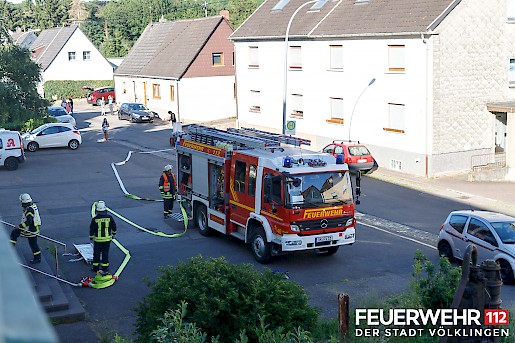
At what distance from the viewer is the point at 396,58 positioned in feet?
106

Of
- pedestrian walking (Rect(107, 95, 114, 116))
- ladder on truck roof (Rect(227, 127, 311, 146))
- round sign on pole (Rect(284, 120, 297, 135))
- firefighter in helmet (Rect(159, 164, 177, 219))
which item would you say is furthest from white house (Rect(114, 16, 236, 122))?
ladder on truck roof (Rect(227, 127, 311, 146))

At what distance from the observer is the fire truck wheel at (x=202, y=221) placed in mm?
19562

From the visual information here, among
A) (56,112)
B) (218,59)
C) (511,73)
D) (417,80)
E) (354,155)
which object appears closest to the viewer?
(354,155)

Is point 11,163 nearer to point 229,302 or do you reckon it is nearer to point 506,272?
point 506,272

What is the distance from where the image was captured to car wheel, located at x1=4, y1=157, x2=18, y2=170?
1256 inches

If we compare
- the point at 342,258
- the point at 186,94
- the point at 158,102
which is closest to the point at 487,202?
the point at 342,258

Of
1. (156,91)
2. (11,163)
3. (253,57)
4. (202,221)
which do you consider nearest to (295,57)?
(253,57)

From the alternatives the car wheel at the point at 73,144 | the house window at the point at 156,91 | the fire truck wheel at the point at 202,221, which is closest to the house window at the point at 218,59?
the house window at the point at 156,91

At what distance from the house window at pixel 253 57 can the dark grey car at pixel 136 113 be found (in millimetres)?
12231

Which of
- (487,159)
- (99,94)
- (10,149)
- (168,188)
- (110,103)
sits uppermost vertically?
(99,94)

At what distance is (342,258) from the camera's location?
691 inches

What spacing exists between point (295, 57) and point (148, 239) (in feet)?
74.4

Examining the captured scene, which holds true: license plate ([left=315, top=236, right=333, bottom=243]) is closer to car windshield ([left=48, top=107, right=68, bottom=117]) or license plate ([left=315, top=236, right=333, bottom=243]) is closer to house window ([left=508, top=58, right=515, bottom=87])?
house window ([left=508, top=58, right=515, bottom=87])

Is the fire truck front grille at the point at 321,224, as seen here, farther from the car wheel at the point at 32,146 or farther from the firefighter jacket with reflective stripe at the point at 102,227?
the car wheel at the point at 32,146
